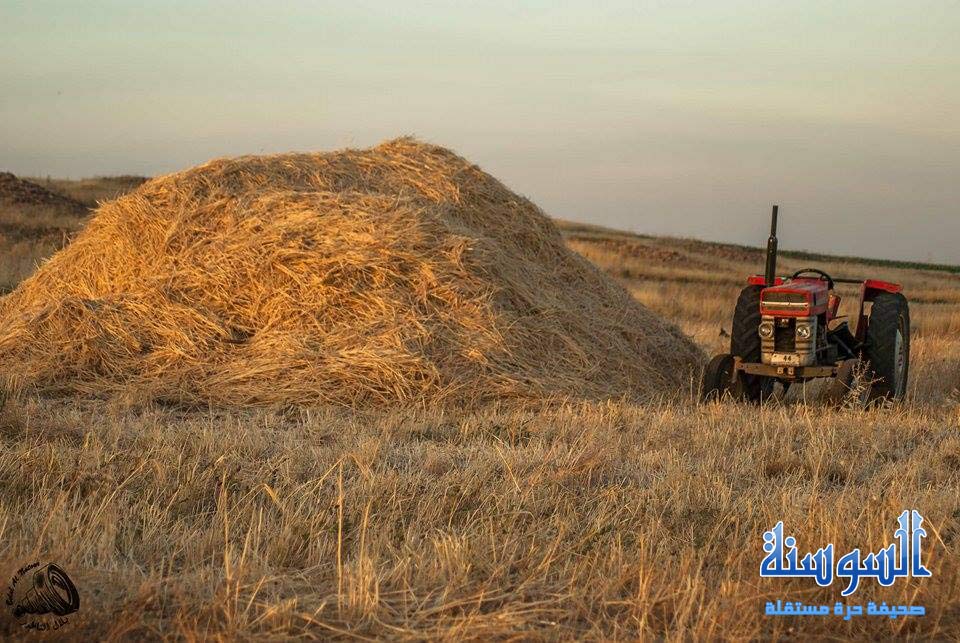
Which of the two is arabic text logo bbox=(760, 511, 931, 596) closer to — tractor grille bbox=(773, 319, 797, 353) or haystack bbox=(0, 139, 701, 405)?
haystack bbox=(0, 139, 701, 405)

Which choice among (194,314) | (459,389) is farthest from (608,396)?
(194,314)

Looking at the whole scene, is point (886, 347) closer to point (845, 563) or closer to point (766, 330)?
point (766, 330)

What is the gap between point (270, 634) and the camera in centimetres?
282

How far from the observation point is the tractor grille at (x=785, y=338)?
25.1ft

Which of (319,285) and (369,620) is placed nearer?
(369,620)

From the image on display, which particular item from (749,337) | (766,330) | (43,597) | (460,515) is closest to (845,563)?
(460,515)

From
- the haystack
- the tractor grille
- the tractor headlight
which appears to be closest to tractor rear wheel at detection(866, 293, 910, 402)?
the tractor grille

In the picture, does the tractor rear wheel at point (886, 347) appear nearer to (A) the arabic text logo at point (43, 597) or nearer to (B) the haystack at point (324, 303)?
(B) the haystack at point (324, 303)

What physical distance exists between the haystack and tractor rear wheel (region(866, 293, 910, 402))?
69.1 inches

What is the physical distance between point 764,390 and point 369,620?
5.83 meters

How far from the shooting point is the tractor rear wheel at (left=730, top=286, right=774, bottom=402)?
25.8 feet

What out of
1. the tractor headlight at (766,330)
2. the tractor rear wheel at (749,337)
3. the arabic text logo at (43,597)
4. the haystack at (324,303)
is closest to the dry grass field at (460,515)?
the arabic text logo at (43,597)

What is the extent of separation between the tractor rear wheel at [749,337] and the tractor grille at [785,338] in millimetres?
159

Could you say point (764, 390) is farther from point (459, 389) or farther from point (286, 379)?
point (286, 379)
